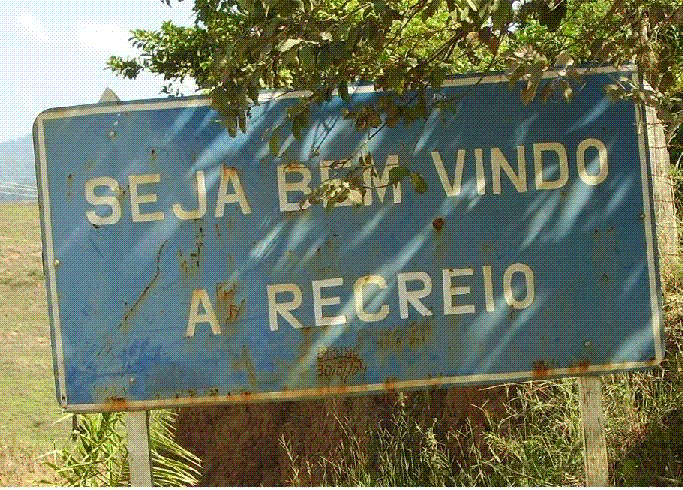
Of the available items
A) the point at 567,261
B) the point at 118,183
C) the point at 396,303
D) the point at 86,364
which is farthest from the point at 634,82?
the point at 86,364

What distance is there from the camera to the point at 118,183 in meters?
3.40

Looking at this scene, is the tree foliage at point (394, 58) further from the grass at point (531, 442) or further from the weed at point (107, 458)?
the weed at point (107, 458)

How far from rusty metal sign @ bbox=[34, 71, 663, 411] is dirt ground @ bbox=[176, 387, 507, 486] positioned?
181cm

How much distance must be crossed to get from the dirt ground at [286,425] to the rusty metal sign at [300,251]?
1.81 m

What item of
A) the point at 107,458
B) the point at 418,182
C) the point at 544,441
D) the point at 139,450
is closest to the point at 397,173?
the point at 418,182

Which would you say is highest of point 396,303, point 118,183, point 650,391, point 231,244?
point 118,183

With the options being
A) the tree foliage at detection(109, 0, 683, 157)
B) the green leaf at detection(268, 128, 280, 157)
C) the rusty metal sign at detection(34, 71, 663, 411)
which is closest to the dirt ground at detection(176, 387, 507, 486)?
the rusty metal sign at detection(34, 71, 663, 411)

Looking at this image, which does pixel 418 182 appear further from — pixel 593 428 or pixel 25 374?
pixel 25 374

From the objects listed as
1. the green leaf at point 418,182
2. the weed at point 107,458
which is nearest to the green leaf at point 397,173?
the green leaf at point 418,182

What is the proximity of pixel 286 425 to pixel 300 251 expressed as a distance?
2.74 metres

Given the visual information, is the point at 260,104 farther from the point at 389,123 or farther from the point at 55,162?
the point at 55,162

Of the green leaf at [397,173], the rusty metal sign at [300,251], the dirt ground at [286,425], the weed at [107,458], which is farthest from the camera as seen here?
the dirt ground at [286,425]

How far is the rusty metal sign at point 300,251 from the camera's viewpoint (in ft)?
11.1

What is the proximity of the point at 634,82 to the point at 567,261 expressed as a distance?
2.10 feet
